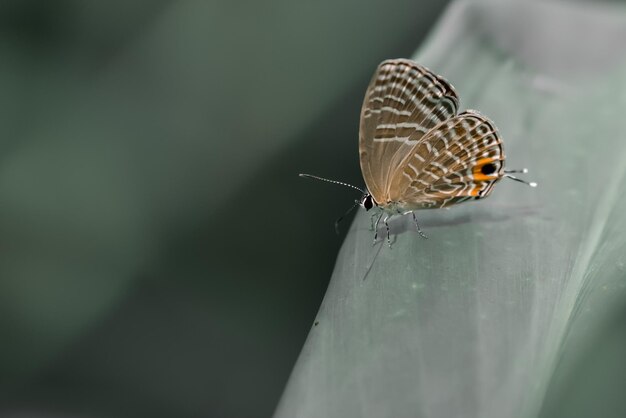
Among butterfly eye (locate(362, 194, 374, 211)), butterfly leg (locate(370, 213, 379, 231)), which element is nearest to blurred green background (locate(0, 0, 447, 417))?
butterfly eye (locate(362, 194, 374, 211))

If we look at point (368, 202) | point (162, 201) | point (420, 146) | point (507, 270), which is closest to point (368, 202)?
point (368, 202)

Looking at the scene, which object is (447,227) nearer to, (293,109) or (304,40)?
(293,109)

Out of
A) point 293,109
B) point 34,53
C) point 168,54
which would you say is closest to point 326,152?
point 293,109

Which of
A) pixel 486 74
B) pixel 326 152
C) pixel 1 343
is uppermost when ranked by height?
pixel 486 74

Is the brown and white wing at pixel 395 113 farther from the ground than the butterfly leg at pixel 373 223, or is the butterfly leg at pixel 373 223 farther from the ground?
the brown and white wing at pixel 395 113

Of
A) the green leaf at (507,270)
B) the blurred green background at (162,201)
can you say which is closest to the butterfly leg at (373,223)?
the green leaf at (507,270)

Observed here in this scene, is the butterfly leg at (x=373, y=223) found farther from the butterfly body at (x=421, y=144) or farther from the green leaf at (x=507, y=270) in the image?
the butterfly body at (x=421, y=144)

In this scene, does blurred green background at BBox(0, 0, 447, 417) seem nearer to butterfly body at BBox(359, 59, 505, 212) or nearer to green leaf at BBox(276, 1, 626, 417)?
butterfly body at BBox(359, 59, 505, 212)
